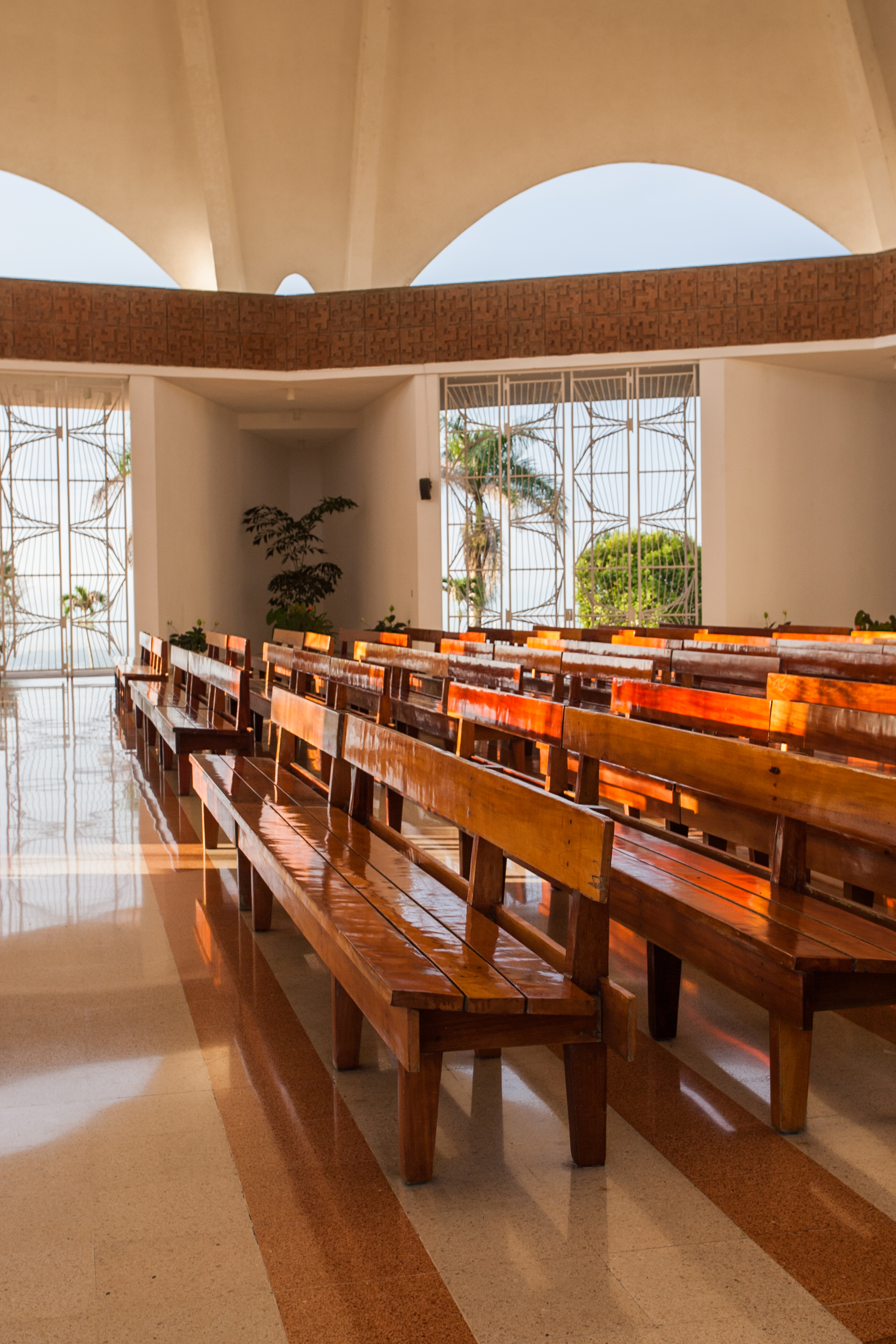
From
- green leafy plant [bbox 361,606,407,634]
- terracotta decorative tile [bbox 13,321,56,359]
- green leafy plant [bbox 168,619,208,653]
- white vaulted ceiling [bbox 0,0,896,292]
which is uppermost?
white vaulted ceiling [bbox 0,0,896,292]

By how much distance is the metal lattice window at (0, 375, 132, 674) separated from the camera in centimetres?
1245

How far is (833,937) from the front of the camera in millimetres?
2064

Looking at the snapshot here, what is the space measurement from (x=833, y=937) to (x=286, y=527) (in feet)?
45.2

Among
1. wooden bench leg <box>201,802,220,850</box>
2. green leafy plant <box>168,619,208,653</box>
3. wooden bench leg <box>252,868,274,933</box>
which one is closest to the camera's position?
wooden bench leg <box>252,868,274,933</box>

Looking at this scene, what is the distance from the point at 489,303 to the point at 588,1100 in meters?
11.2

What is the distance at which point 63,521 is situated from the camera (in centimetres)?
1265

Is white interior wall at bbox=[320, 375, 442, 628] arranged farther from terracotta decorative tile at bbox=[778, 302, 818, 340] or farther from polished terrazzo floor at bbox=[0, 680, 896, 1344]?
polished terrazzo floor at bbox=[0, 680, 896, 1344]

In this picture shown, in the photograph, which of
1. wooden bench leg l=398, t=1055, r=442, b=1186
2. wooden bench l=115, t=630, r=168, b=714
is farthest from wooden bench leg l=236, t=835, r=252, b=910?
wooden bench l=115, t=630, r=168, b=714

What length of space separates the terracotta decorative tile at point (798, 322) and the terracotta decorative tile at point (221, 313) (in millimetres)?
6021

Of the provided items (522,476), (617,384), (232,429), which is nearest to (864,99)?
(617,384)

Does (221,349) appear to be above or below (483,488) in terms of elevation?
above

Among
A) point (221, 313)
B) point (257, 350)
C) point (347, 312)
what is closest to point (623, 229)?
point (347, 312)

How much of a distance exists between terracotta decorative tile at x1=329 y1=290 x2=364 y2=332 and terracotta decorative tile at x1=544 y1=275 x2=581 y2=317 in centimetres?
212

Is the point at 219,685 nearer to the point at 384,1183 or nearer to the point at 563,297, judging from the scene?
the point at 384,1183
